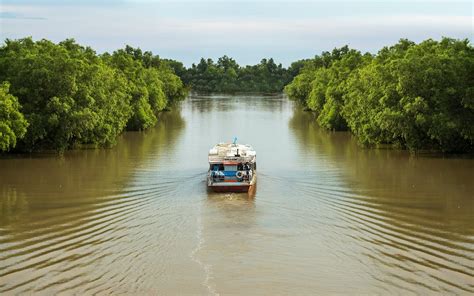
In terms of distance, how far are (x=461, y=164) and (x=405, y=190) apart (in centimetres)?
1173

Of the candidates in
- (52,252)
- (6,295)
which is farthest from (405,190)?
(6,295)

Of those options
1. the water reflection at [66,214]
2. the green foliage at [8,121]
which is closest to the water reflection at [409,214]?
the water reflection at [66,214]

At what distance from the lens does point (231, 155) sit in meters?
45.1

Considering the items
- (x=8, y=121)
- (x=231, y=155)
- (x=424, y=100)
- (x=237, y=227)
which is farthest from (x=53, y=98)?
(x=424, y=100)

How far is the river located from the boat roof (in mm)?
1819

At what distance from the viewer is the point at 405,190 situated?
140ft

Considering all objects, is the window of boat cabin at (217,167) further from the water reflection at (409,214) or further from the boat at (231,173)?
the water reflection at (409,214)

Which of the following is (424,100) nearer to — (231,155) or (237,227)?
(231,155)

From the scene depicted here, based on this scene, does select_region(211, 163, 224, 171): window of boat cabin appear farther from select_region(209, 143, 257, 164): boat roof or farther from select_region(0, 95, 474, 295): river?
select_region(0, 95, 474, 295): river

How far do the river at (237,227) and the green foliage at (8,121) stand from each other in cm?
253

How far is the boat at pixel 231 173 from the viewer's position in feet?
135

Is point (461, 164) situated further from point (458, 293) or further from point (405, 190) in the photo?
point (458, 293)

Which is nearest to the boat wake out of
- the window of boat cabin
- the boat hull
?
the boat hull

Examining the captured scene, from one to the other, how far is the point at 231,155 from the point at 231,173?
3.06 meters
